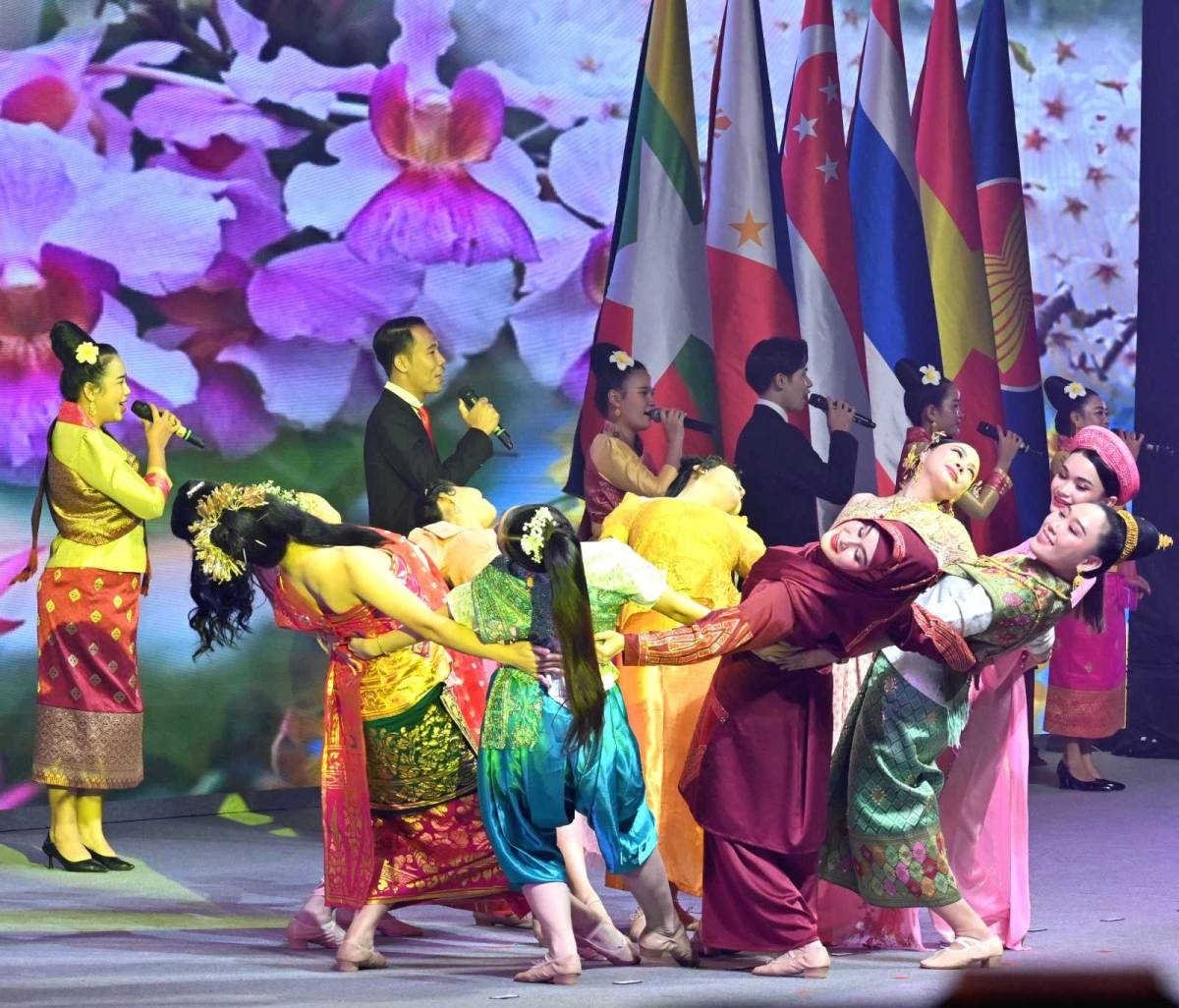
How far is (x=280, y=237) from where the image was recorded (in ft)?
21.6

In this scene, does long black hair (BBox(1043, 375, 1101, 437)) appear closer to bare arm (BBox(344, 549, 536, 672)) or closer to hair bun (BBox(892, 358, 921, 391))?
hair bun (BBox(892, 358, 921, 391))

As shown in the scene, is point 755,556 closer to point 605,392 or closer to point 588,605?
point 588,605

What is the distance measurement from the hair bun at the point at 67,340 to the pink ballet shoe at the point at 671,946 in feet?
7.99

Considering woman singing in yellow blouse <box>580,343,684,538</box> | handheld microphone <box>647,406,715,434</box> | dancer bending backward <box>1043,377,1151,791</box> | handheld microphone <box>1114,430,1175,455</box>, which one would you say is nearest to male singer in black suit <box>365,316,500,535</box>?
woman singing in yellow blouse <box>580,343,684,538</box>

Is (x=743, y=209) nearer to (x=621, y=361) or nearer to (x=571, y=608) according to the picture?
(x=621, y=361)

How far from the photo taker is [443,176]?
22.6 ft

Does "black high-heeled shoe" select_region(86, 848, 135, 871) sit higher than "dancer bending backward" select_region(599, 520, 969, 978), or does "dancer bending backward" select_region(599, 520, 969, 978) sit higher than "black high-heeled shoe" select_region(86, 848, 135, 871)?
"dancer bending backward" select_region(599, 520, 969, 978)

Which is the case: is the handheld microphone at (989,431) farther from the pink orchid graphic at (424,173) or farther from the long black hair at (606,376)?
the pink orchid graphic at (424,173)

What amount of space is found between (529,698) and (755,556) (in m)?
1.10

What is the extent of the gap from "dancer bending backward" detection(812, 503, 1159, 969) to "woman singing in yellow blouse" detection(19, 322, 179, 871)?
232 centimetres

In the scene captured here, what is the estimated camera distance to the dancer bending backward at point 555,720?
3.76 m

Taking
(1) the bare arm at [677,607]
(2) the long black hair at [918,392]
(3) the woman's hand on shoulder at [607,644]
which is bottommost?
(3) the woman's hand on shoulder at [607,644]

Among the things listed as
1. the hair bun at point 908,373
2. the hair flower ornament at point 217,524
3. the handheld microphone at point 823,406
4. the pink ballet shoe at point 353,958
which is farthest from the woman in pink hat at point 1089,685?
the hair flower ornament at point 217,524

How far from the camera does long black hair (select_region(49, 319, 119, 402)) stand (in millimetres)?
5516
